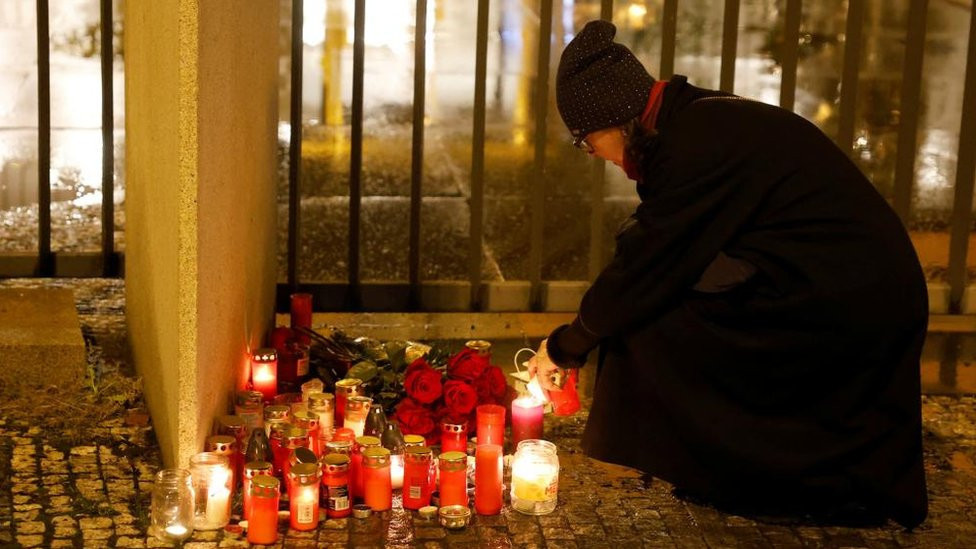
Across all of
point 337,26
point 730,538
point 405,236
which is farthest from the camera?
point 337,26

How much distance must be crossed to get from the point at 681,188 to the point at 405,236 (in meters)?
4.20

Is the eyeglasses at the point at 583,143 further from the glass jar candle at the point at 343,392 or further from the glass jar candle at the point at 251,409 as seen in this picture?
the glass jar candle at the point at 251,409

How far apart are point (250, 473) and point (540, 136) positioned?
8.15ft

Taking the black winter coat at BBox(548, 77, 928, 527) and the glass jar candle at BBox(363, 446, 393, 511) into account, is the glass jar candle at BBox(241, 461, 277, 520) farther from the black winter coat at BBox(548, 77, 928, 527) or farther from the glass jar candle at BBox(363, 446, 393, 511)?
the black winter coat at BBox(548, 77, 928, 527)

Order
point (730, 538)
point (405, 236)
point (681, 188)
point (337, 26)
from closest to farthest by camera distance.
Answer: point (681, 188)
point (730, 538)
point (405, 236)
point (337, 26)

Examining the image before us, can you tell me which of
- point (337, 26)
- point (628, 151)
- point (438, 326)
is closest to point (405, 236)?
point (438, 326)

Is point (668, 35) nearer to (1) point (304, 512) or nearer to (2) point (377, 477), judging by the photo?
(2) point (377, 477)

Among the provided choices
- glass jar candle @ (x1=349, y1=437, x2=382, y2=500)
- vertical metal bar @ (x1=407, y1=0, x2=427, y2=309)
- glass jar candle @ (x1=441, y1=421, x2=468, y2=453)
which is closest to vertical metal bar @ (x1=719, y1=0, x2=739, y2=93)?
vertical metal bar @ (x1=407, y1=0, x2=427, y2=309)

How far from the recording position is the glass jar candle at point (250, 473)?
404 centimetres

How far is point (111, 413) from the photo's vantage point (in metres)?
4.95

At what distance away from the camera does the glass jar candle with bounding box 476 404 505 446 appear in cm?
462

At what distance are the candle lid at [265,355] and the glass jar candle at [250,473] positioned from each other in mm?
857

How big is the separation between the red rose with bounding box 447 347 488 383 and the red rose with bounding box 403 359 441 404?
0.12m

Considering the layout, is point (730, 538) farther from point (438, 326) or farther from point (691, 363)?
point (438, 326)
